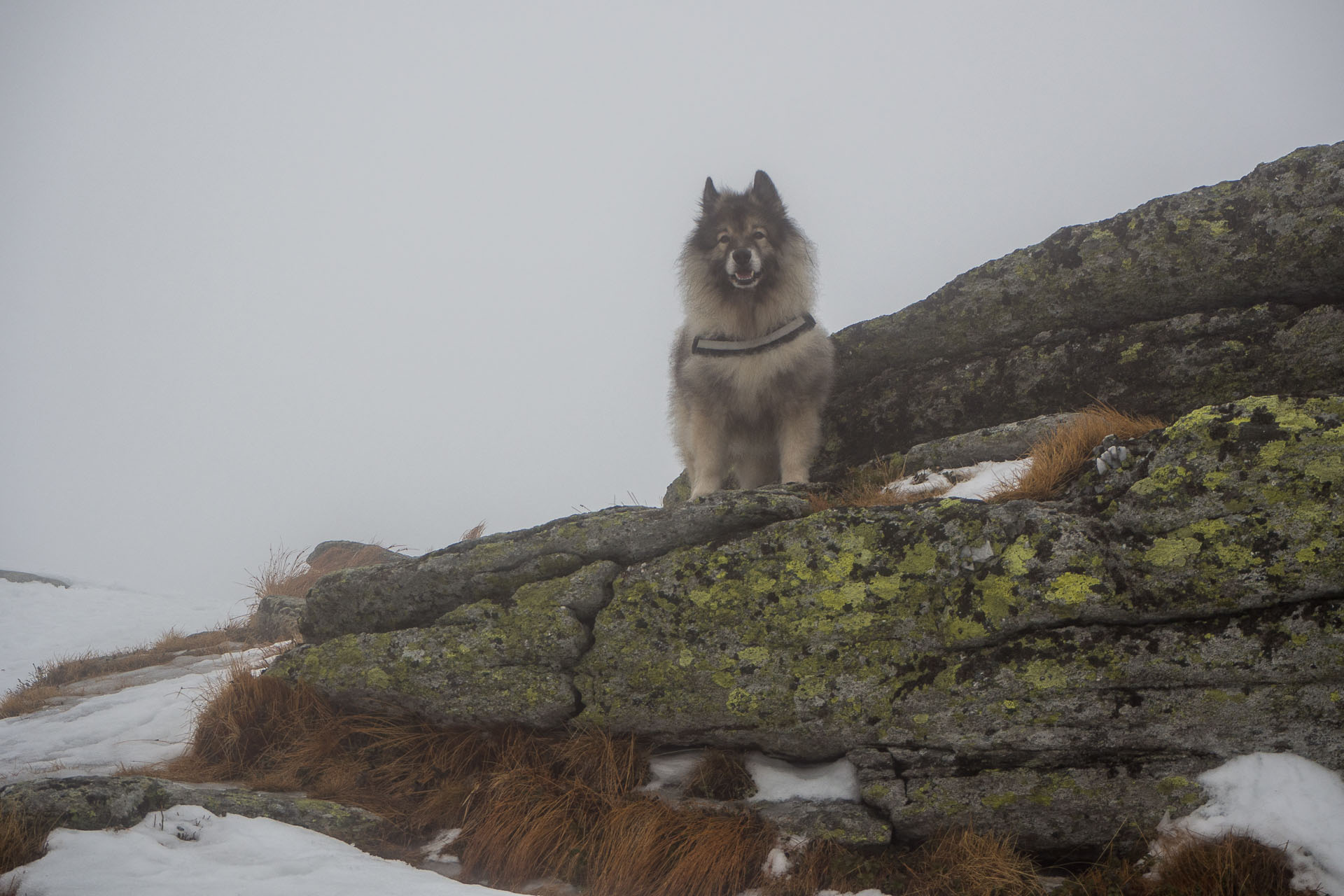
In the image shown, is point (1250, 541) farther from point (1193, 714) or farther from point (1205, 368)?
point (1205, 368)

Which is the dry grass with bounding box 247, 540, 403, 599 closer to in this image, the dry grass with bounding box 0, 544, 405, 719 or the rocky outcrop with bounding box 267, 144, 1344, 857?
the dry grass with bounding box 0, 544, 405, 719

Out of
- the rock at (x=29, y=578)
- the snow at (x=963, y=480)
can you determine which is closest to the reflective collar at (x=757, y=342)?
the snow at (x=963, y=480)

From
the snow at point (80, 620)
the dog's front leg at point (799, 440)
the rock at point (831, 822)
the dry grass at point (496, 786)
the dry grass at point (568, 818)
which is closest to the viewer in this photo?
the dry grass at point (568, 818)

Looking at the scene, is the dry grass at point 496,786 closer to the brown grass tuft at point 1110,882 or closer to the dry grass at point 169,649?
the brown grass tuft at point 1110,882

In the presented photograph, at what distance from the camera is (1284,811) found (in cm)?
296

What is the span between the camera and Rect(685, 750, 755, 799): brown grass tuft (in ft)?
13.2

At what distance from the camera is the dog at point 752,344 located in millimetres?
6645

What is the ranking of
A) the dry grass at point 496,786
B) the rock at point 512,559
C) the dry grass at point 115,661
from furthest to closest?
the dry grass at point 115,661 < the rock at point 512,559 < the dry grass at point 496,786

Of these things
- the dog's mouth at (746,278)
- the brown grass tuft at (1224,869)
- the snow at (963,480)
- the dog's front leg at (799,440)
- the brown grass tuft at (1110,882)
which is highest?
the dog's mouth at (746,278)

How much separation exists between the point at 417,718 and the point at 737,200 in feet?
18.1

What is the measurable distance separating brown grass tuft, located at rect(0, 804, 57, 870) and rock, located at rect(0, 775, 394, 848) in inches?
2.6

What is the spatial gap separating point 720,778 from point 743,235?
4998 mm

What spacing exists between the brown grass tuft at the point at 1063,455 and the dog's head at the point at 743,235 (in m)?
3.12

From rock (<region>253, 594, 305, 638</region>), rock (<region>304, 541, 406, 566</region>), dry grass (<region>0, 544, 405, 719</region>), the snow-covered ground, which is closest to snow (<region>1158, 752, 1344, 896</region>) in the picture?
the snow-covered ground
